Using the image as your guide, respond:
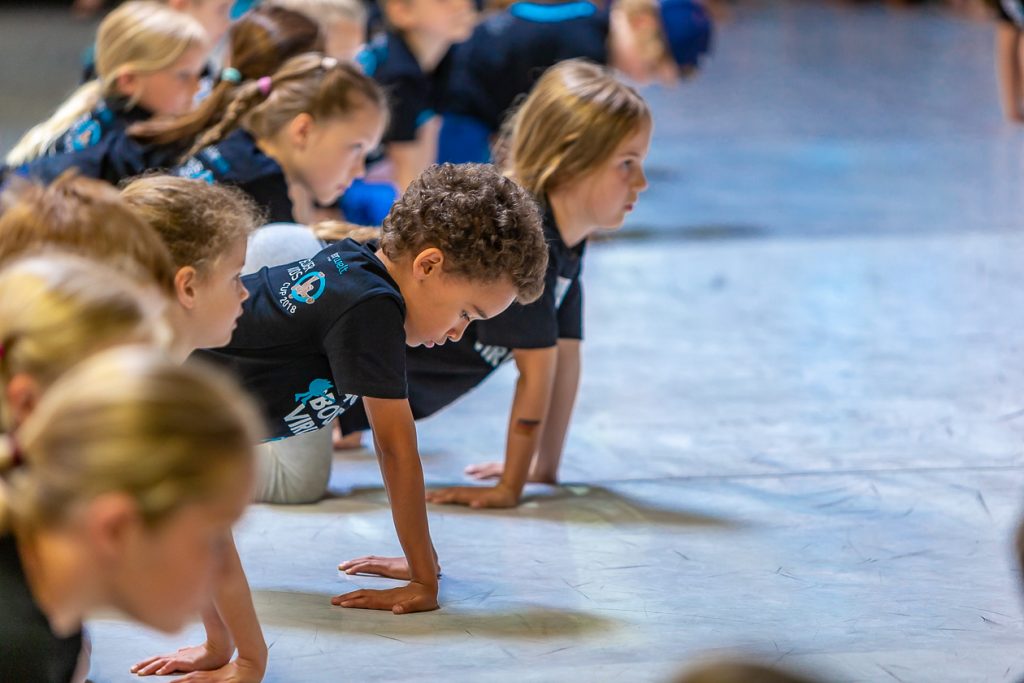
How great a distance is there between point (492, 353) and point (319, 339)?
553 mm

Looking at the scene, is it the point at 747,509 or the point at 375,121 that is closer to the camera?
the point at 747,509

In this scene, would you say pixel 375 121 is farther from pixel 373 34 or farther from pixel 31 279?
pixel 373 34

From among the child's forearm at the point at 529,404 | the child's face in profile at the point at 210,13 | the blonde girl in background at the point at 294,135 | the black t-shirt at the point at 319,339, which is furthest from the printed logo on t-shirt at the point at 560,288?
the child's face in profile at the point at 210,13

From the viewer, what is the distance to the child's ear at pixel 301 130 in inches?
113

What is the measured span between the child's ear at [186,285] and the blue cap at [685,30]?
3049 millimetres

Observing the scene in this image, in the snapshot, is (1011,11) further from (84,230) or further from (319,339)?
(84,230)

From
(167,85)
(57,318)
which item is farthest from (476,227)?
(167,85)

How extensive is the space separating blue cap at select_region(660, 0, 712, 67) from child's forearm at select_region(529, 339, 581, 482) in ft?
7.11

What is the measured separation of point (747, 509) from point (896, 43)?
25.3 feet

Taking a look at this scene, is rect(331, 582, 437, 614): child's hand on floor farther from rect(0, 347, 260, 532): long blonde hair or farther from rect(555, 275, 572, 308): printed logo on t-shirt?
rect(0, 347, 260, 532): long blonde hair

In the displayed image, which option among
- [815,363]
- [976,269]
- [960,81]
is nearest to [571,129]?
[815,363]

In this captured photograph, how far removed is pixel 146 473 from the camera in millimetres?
1104

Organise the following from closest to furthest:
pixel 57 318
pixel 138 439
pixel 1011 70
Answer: pixel 138 439 < pixel 57 318 < pixel 1011 70

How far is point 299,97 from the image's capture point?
2885 millimetres
